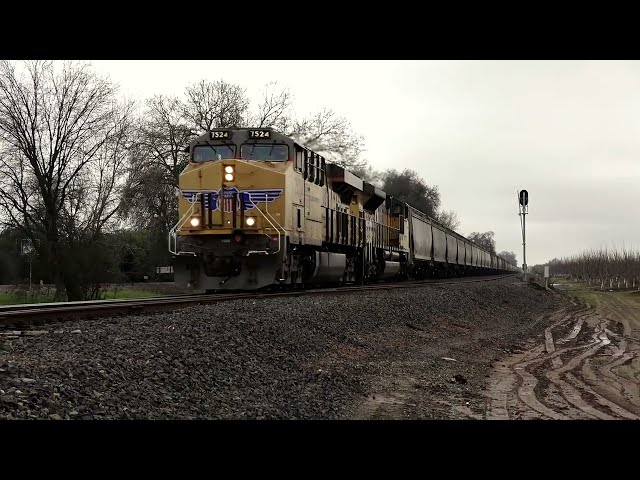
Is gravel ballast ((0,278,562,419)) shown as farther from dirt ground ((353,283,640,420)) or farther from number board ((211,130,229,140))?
number board ((211,130,229,140))

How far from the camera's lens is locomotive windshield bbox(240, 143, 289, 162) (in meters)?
16.1

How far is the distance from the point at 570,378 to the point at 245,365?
6.23 meters

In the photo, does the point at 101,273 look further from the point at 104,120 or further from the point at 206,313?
the point at 206,313

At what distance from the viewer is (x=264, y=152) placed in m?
16.1

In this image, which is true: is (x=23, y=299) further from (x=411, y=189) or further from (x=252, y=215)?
(x=411, y=189)

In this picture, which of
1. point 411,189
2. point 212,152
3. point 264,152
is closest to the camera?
point 264,152

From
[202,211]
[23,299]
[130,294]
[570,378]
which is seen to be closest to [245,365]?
[570,378]

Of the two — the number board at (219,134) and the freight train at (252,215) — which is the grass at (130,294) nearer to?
the freight train at (252,215)

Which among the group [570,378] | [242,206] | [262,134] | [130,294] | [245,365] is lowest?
[570,378]

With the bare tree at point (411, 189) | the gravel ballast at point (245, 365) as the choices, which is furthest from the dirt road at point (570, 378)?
the bare tree at point (411, 189)

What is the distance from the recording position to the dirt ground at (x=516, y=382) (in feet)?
26.5

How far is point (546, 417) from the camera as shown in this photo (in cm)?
773
